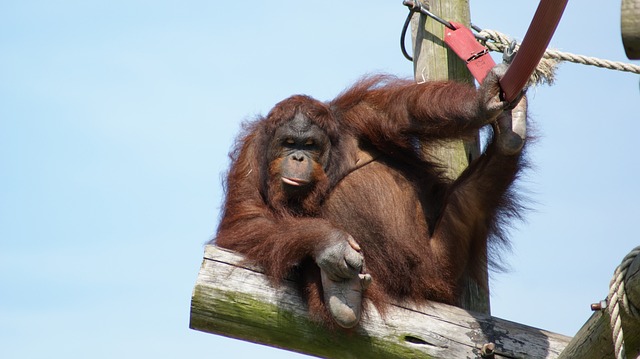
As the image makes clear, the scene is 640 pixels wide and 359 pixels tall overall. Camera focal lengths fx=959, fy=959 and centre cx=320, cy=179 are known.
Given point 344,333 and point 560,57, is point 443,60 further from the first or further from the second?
point 344,333

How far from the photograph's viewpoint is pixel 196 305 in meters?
4.43

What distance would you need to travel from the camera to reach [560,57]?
5.52m

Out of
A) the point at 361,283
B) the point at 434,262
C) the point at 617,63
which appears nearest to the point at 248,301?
the point at 361,283

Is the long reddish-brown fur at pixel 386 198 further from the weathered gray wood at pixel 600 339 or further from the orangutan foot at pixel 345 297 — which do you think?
the weathered gray wood at pixel 600 339

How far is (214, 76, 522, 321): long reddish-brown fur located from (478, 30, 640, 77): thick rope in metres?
0.79

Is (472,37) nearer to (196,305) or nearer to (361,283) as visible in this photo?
(361,283)

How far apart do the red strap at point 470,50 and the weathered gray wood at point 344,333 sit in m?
1.21

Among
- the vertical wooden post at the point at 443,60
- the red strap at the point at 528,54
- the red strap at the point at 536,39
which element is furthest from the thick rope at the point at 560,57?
the red strap at the point at 536,39

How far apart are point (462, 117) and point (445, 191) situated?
2.57 ft

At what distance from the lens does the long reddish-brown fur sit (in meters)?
4.70

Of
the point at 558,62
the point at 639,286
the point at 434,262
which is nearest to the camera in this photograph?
the point at 639,286

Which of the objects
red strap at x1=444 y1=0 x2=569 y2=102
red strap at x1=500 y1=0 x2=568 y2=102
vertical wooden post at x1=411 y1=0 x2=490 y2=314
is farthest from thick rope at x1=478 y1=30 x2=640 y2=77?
red strap at x1=500 y1=0 x2=568 y2=102

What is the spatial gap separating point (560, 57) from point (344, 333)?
2.19 metres

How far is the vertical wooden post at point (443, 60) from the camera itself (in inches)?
220
